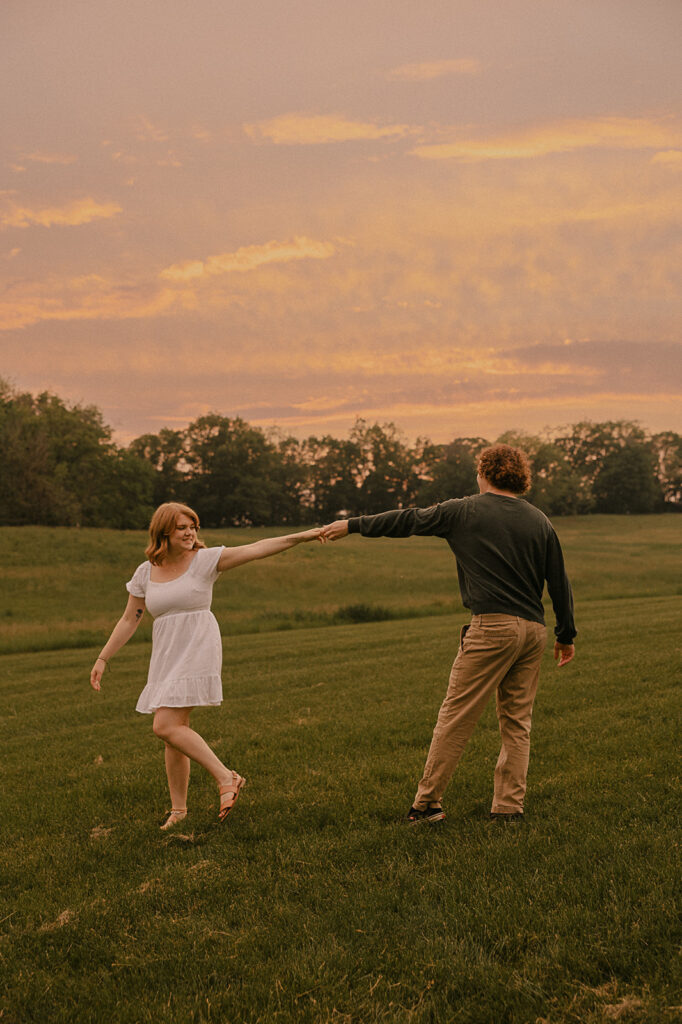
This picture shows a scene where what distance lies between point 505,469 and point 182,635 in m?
3.02

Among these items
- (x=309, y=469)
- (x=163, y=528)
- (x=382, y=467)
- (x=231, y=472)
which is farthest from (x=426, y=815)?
(x=309, y=469)

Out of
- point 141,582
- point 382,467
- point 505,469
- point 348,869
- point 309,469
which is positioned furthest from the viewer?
point 309,469

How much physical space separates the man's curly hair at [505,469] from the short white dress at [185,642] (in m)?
2.42

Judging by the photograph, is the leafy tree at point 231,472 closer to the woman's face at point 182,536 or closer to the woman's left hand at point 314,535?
the woman's left hand at point 314,535

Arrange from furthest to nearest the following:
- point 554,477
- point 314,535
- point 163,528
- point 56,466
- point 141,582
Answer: point 554,477, point 56,466, point 314,535, point 141,582, point 163,528

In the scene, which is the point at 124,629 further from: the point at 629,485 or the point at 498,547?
the point at 629,485

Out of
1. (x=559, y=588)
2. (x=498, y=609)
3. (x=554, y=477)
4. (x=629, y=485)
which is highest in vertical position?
(x=554, y=477)

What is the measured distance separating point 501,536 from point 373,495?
359 feet

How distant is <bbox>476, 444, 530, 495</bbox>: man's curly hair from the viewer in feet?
20.0

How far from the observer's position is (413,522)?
6156 millimetres

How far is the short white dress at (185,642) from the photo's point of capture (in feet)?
21.0

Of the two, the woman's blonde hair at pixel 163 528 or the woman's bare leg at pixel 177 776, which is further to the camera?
the woman's bare leg at pixel 177 776

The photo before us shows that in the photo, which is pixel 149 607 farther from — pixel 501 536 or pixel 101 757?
pixel 101 757

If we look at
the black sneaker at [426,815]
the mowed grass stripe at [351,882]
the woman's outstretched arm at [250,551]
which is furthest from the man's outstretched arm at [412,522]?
the mowed grass stripe at [351,882]
